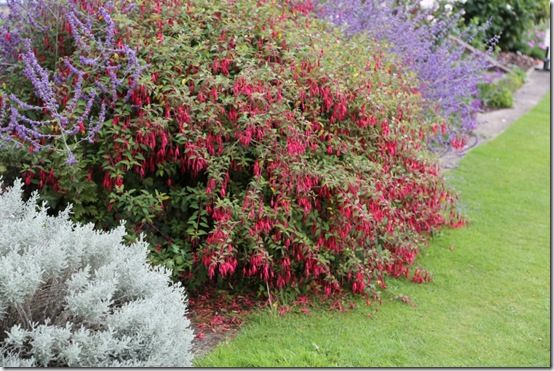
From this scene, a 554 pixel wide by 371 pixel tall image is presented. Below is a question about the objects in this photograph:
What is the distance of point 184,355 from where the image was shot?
9.98 ft

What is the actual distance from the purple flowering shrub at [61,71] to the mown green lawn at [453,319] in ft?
4.86

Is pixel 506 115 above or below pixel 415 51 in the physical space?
below

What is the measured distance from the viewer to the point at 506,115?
11695 mm

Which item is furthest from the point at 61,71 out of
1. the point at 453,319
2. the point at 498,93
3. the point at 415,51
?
the point at 498,93

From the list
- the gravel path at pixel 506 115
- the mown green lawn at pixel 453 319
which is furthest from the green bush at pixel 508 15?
the mown green lawn at pixel 453 319

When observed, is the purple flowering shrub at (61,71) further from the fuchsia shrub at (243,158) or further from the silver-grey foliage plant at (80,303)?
the silver-grey foliage plant at (80,303)

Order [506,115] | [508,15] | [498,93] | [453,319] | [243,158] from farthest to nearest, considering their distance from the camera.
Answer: [508,15]
[498,93]
[506,115]
[453,319]
[243,158]

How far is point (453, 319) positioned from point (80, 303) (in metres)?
2.57

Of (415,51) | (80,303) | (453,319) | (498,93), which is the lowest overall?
(453,319)

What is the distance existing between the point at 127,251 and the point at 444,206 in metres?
3.82

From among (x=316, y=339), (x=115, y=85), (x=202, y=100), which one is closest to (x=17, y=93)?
(x=115, y=85)

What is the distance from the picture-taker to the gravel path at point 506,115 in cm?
862

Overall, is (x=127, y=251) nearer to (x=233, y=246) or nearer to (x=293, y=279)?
(x=233, y=246)

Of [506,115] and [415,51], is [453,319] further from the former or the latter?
[506,115]
